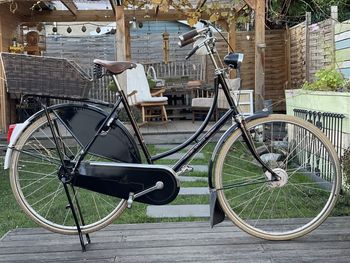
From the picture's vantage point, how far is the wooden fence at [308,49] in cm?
665

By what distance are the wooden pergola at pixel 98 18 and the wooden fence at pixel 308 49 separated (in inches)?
33.8

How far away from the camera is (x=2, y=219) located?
3.66m

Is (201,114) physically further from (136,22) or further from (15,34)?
(15,34)

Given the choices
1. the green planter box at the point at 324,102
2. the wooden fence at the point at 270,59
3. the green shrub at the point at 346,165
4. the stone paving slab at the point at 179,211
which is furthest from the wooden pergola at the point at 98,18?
the green shrub at the point at 346,165

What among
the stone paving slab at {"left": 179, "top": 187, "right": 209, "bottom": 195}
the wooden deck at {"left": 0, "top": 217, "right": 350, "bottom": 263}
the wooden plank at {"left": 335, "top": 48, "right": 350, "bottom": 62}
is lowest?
the stone paving slab at {"left": 179, "top": 187, "right": 209, "bottom": 195}

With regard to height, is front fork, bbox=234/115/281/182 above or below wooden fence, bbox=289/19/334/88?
below

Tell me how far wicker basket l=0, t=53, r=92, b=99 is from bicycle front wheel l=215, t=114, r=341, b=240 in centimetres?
82

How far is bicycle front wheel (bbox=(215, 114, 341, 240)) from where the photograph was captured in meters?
2.55

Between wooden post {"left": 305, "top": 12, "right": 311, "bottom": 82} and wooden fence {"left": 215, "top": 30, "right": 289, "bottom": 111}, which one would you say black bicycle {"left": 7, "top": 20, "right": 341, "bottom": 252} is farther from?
wooden fence {"left": 215, "top": 30, "right": 289, "bottom": 111}

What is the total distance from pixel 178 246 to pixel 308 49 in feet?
19.7

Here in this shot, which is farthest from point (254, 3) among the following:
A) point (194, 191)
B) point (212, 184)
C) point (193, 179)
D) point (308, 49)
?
point (212, 184)

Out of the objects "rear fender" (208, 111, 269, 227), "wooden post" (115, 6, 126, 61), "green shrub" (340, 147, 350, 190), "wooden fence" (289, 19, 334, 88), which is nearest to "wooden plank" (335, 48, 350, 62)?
"green shrub" (340, 147, 350, 190)

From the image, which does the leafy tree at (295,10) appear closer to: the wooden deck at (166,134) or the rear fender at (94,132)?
the wooden deck at (166,134)

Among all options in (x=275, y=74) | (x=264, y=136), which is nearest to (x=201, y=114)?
(x=275, y=74)
